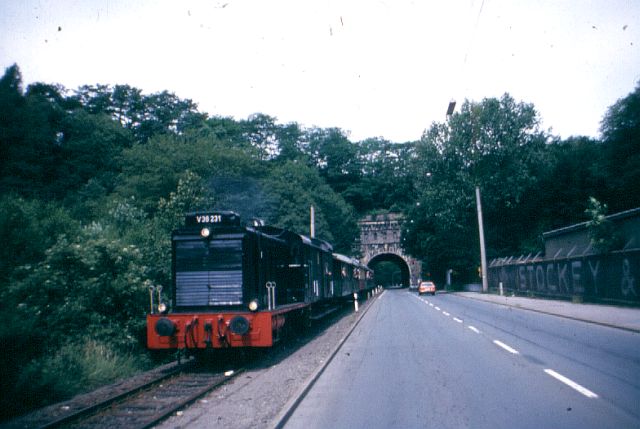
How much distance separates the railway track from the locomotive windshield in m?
1.82

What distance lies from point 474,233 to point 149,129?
37894mm

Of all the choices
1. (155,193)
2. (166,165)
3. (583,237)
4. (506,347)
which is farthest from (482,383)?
(166,165)

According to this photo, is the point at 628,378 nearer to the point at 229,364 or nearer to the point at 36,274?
the point at 229,364

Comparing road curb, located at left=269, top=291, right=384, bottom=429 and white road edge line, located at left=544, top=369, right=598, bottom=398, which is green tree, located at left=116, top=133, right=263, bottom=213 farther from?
white road edge line, located at left=544, top=369, right=598, bottom=398

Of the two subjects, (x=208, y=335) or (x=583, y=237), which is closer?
(x=208, y=335)

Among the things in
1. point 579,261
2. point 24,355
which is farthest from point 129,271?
point 579,261

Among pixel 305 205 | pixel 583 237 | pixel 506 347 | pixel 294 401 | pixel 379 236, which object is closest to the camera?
pixel 294 401

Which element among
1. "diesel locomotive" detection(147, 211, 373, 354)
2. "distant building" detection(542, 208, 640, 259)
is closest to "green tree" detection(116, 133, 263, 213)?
"distant building" detection(542, 208, 640, 259)

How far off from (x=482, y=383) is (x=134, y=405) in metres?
5.67

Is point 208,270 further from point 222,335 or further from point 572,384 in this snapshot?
point 572,384

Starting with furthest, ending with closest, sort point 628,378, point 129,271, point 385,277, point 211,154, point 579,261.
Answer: point 385,277 → point 211,154 → point 579,261 → point 129,271 → point 628,378

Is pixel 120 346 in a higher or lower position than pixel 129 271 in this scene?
lower

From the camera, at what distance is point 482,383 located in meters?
9.02

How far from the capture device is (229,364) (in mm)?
13344
